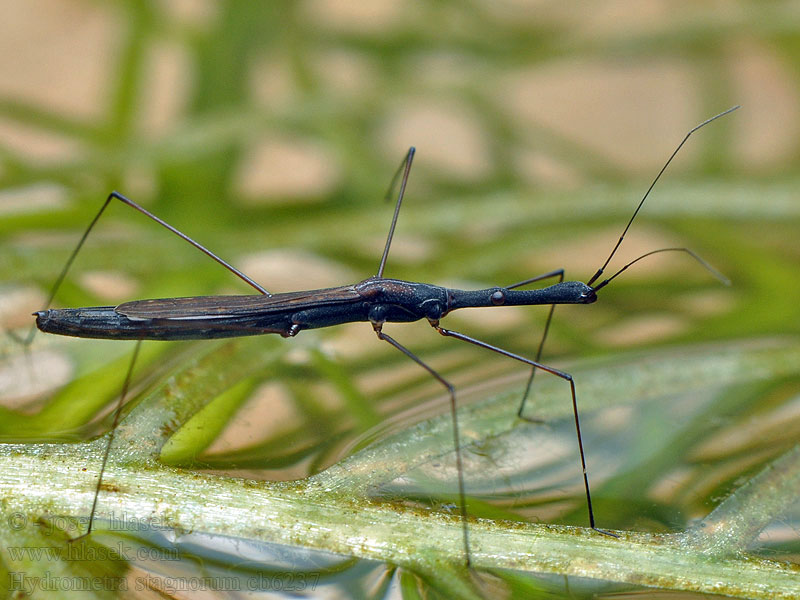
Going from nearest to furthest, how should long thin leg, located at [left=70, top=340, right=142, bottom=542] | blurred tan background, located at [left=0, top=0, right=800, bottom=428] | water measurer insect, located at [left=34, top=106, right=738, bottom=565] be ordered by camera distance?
long thin leg, located at [left=70, top=340, right=142, bottom=542] < water measurer insect, located at [left=34, top=106, right=738, bottom=565] < blurred tan background, located at [left=0, top=0, right=800, bottom=428]

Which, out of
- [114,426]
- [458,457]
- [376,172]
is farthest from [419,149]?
[114,426]

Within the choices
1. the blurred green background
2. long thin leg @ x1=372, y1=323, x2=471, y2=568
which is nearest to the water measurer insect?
long thin leg @ x1=372, y1=323, x2=471, y2=568

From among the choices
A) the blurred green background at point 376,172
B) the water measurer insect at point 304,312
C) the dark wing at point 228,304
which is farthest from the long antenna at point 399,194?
the dark wing at point 228,304

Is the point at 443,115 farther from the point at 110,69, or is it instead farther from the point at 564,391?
the point at 564,391

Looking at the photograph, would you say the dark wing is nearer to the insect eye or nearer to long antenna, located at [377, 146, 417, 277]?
long antenna, located at [377, 146, 417, 277]

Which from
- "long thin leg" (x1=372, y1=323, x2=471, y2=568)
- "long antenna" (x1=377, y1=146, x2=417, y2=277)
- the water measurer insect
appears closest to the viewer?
"long thin leg" (x1=372, y1=323, x2=471, y2=568)

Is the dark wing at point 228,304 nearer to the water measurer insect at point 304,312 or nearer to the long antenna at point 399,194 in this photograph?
the water measurer insect at point 304,312

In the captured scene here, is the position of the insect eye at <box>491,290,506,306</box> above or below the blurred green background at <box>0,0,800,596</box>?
below

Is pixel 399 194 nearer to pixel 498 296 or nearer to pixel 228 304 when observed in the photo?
→ pixel 498 296

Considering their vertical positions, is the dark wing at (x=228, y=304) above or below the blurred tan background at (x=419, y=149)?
below
